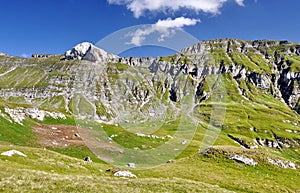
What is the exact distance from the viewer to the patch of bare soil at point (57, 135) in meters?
76.5

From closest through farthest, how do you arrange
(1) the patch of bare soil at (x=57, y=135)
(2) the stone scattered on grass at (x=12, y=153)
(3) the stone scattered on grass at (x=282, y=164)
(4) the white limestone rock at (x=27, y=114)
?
(2) the stone scattered on grass at (x=12, y=153) → (3) the stone scattered on grass at (x=282, y=164) → (1) the patch of bare soil at (x=57, y=135) → (4) the white limestone rock at (x=27, y=114)

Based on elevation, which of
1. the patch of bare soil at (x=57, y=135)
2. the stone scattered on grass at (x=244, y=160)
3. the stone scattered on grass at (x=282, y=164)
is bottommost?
the stone scattered on grass at (x=282, y=164)

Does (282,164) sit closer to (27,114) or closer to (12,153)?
(12,153)

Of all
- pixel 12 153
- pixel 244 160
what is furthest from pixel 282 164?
pixel 12 153

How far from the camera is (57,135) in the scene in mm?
84062

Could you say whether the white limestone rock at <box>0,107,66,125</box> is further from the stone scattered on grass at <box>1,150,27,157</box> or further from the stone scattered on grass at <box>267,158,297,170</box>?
the stone scattered on grass at <box>267,158,297,170</box>

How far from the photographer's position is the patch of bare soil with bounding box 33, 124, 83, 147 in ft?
251

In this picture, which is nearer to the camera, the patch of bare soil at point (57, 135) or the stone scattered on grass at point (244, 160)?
the stone scattered on grass at point (244, 160)

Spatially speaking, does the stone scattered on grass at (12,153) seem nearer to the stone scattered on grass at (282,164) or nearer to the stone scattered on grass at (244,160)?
the stone scattered on grass at (244,160)

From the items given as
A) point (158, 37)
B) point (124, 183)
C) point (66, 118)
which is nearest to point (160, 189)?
point (124, 183)

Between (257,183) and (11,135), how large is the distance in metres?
56.8

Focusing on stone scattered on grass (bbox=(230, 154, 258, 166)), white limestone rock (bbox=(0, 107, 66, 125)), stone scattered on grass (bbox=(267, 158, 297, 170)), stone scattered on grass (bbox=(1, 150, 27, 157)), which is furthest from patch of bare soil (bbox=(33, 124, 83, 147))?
stone scattered on grass (bbox=(267, 158, 297, 170))

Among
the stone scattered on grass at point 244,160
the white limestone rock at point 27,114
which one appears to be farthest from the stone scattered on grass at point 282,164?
the white limestone rock at point 27,114

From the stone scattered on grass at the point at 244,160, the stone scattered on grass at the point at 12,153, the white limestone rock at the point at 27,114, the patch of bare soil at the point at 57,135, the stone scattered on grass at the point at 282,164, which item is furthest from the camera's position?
the white limestone rock at the point at 27,114
